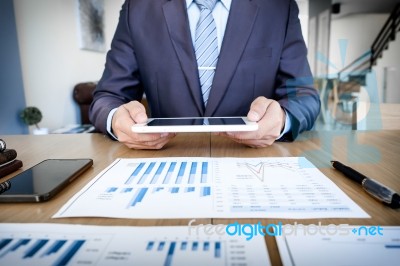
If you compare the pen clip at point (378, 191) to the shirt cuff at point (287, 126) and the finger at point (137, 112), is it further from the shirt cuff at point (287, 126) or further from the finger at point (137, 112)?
the finger at point (137, 112)

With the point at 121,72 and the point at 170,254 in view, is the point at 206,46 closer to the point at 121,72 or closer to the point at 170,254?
the point at 121,72

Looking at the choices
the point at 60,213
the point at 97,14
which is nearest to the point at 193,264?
the point at 60,213

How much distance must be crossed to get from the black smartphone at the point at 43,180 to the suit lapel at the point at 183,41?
52 cm

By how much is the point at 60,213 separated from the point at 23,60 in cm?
213

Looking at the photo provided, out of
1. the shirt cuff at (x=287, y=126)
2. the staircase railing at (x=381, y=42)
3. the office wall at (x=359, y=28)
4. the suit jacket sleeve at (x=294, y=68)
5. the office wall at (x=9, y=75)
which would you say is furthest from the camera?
the office wall at (x=359, y=28)

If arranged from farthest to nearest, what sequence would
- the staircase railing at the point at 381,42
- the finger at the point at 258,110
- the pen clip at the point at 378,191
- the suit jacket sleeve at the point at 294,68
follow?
the staircase railing at the point at 381,42
the suit jacket sleeve at the point at 294,68
the finger at the point at 258,110
the pen clip at the point at 378,191

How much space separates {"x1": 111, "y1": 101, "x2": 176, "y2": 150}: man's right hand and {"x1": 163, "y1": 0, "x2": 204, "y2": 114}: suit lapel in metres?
0.34

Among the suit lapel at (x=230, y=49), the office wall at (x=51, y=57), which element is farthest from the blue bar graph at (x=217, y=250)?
the office wall at (x=51, y=57)

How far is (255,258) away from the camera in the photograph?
248 millimetres

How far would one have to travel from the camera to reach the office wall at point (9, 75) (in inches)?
71.5

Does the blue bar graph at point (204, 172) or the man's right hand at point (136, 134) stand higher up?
the man's right hand at point (136, 134)

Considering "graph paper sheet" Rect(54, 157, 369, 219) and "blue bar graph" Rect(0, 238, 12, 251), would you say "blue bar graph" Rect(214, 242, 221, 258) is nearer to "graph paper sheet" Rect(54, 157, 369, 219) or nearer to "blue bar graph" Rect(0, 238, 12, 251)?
"graph paper sheet" Rect(54, 157, 369, 219)

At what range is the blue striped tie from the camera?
0.96 meters

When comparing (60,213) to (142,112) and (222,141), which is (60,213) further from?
(222,141)
